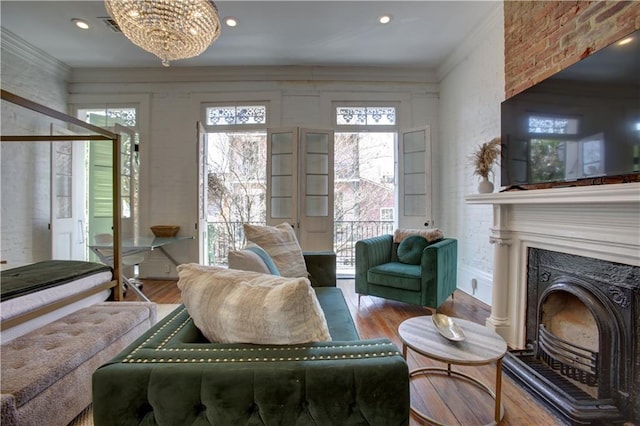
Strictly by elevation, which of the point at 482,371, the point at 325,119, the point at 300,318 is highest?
the point at 325,119

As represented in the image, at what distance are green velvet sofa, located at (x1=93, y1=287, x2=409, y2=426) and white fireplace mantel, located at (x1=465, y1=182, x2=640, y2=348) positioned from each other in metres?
1.48

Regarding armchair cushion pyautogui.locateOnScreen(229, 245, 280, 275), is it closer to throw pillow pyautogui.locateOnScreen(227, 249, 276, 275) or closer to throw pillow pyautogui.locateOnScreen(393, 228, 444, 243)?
throw pillow pyautogui.locateOnScreen(227, 249, 276, 275)

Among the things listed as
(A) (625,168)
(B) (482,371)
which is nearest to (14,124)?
(B) (482,371)

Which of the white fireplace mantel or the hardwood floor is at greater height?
the white fireplace mantel

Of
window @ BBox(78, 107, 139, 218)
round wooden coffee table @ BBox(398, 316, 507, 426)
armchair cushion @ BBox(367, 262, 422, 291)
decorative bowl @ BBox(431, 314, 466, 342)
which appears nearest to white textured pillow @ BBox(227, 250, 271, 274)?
round wooden coffee table @ BBox(398, 316, 507, 426)

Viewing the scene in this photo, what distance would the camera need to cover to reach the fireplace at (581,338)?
150cm

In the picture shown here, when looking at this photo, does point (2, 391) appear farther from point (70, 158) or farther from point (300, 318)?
point (70, 158)

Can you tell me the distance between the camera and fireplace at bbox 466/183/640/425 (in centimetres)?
149

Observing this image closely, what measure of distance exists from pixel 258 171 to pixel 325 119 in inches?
100

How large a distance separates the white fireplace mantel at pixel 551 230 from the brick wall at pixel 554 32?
1.00 meters

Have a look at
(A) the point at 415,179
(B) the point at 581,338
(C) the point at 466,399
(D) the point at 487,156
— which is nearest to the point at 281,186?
(A) the point at 415,179

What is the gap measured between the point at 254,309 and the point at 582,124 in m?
2.15

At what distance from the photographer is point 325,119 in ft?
14.2

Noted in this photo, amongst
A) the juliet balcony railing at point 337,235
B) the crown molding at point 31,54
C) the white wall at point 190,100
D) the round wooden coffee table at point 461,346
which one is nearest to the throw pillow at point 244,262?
the round wooden coffee table at point 461,346
